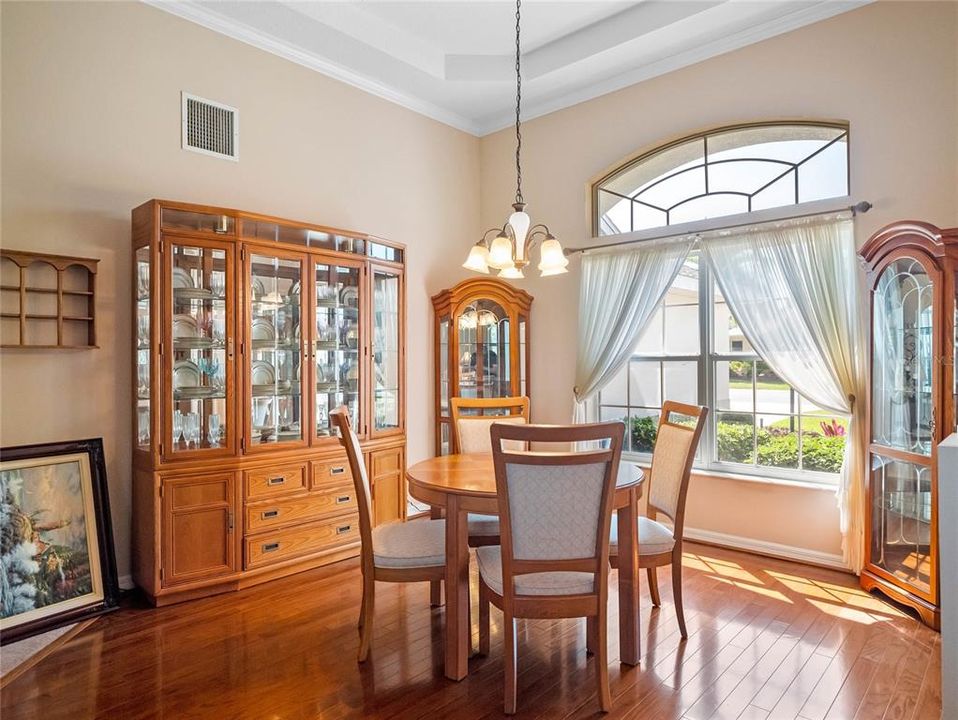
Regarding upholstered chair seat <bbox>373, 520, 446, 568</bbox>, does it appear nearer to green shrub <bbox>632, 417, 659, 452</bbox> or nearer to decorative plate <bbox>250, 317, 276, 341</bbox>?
decorative plate <bbox>250, 317, 276, 341</bbox>

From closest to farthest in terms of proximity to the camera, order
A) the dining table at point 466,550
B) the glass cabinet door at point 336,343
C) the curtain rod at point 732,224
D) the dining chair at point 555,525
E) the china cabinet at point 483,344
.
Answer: the dining chair at point 555,525
the dining table at point 466,550
the curtain rod at point 732,224
the glass cabinet door at point 336,343
the china cabinet at point 483,344

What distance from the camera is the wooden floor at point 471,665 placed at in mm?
2164

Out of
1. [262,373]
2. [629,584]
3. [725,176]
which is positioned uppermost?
[725,176]

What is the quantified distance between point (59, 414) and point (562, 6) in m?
3.98

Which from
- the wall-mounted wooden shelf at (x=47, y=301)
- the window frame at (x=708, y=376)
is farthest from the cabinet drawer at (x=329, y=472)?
the window frame at (x=708, y=376)

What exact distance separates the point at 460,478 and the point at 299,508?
1510 millimetres

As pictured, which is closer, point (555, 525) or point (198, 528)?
point (555, 525)

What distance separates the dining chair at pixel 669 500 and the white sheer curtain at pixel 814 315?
3.73ft

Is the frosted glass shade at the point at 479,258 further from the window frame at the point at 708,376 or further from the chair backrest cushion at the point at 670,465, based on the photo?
the window frame at the point at 708,376

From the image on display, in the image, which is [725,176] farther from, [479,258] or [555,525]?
[555,525]

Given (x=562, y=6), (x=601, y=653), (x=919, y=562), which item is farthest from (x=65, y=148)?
(x=919, y=562)

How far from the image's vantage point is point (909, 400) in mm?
2980

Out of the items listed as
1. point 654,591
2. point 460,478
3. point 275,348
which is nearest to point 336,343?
point 275,348

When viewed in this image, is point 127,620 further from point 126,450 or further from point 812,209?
point 812,209
